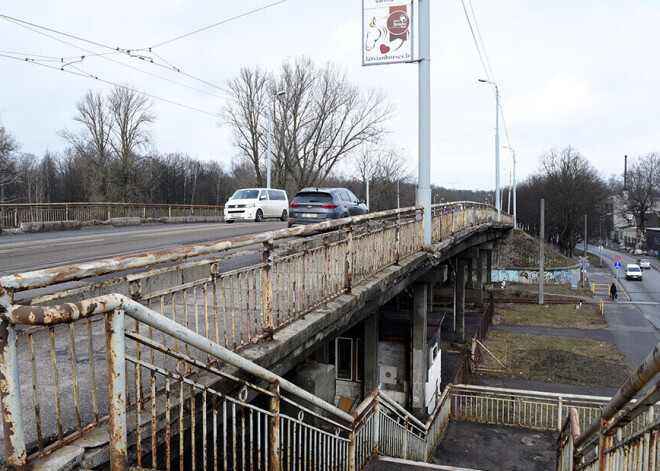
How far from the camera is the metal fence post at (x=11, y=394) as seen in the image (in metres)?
2.12

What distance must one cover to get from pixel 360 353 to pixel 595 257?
229 ft

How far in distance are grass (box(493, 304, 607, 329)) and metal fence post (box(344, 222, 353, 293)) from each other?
2585 centimetres

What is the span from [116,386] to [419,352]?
542 inches

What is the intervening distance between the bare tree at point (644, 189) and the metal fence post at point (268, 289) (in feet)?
307

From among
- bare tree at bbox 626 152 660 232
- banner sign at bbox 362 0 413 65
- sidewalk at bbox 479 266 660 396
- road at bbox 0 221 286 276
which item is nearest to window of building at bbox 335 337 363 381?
road at bbox 0 221 286 276

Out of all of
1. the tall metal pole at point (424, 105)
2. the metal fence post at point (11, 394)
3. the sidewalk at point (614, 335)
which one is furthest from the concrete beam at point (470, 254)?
the metal fence post at point (11, 394)

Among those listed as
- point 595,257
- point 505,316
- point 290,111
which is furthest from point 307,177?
point 595,257

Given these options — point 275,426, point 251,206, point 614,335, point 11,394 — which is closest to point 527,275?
point 614,335

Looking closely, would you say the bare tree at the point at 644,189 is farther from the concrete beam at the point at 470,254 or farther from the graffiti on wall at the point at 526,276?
the concrete beam at the point at 470,254

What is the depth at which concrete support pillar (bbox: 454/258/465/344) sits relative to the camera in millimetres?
25859

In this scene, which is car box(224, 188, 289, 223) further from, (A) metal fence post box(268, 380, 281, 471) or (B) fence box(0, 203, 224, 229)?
(A) metal fence post box(268, 380, 281, 471)

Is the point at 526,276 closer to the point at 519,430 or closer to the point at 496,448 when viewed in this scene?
the point at 519,430

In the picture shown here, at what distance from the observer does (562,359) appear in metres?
21.6

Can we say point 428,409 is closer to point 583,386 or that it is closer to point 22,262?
point 583,386
